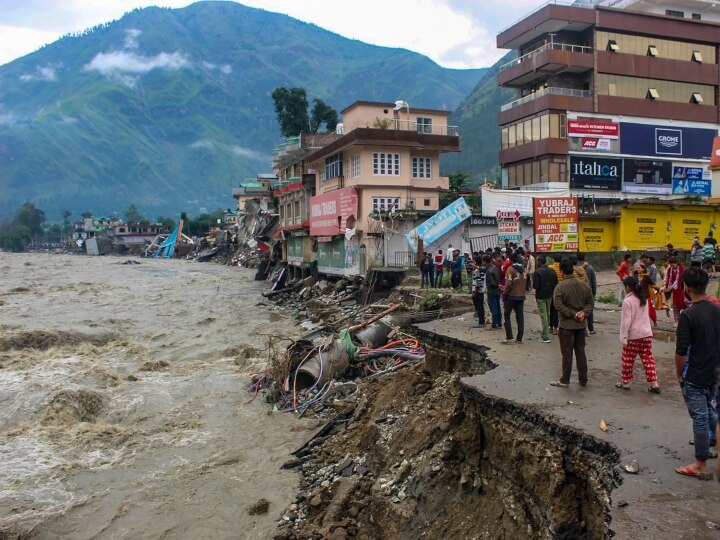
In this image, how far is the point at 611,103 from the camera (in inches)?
1540

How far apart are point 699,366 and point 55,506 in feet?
31.8

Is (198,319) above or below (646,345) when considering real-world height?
below

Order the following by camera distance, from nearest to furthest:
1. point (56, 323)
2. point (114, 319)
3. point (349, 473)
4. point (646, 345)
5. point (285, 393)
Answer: point (646, 345) < point (349, 473) < point (285, 393) < point (56, 323) < point (114, 319)

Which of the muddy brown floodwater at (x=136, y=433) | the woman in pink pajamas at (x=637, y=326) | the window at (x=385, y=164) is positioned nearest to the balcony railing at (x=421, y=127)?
the window at (x=385, y=164)

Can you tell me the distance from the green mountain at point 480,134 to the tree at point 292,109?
5576 centimetres

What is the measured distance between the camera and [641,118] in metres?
39.8

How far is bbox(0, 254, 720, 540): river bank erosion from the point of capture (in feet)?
18.3

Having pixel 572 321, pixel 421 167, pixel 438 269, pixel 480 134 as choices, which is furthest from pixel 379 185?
pixel 480 134

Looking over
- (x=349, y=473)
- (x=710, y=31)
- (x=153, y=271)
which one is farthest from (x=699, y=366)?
(x=153, y=271)

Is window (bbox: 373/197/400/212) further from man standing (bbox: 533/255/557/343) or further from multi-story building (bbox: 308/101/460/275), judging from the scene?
man standing (bbox: 533/255/557/343)

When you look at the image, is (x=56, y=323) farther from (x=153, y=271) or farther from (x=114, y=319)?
(x=153, y=271)

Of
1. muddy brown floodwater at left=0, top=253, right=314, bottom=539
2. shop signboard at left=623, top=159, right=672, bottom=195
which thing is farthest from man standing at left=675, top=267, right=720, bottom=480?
shop signboard at left=623, top=159, right=672, bottom=195

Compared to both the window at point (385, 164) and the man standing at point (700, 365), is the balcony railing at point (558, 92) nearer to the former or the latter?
the window at point (385, 164)

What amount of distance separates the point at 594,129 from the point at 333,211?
19.4 meters
